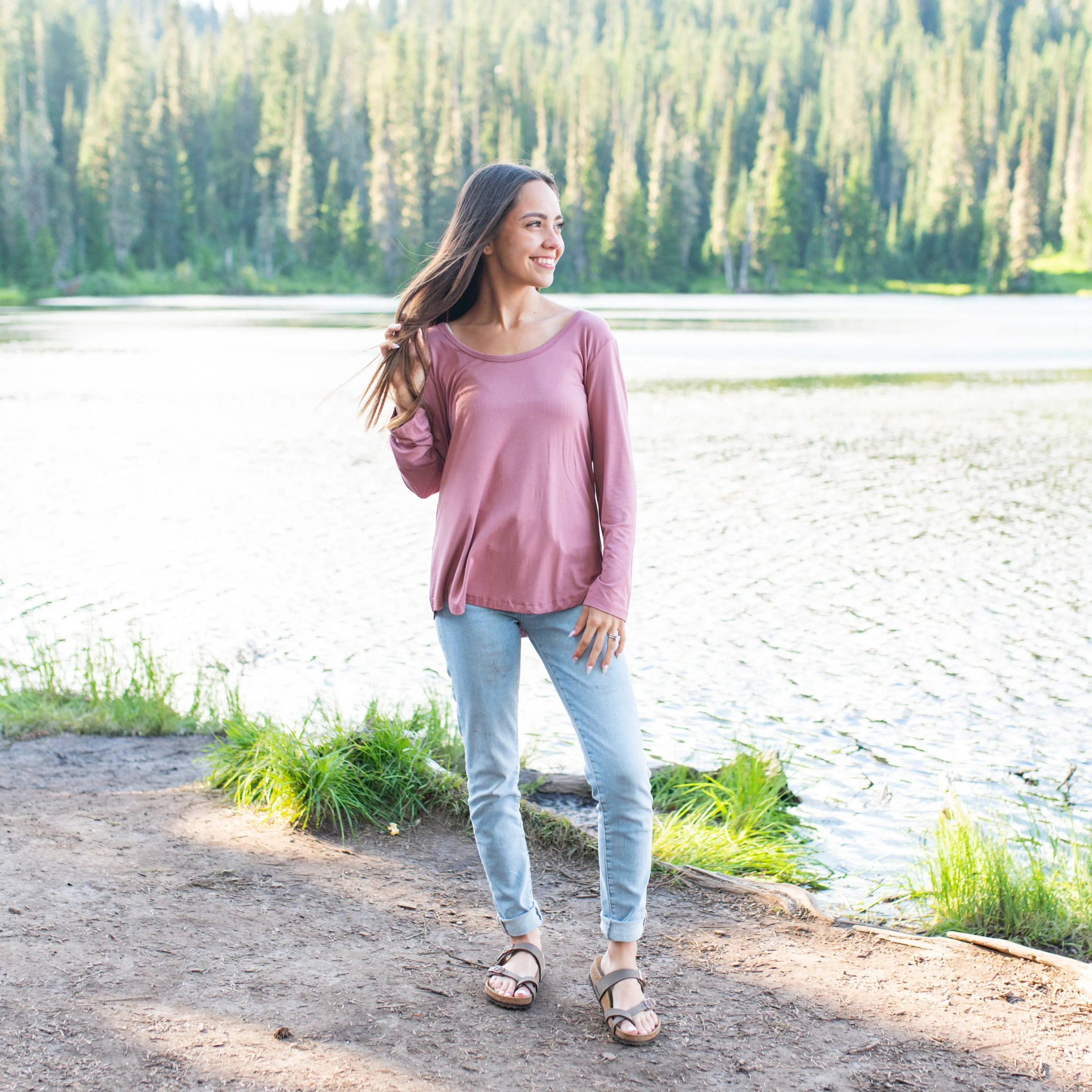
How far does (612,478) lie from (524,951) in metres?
1.28

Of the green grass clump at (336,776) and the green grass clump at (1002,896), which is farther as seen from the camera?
the green grass clump at (336,776)

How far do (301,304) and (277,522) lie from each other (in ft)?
180

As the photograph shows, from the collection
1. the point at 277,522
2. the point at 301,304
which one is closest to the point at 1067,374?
the point at 277,522

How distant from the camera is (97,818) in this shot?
4797mm

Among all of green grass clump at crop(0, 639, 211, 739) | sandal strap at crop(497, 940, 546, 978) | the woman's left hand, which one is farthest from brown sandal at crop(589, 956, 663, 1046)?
green grass clump at crop(0, 639, 211, 739)

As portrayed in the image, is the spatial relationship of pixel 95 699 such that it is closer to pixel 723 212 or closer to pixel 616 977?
pixel 616 977

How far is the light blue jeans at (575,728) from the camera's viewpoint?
3.10 meters

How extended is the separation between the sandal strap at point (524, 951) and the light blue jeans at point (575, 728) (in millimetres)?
213

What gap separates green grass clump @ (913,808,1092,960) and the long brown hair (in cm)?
252

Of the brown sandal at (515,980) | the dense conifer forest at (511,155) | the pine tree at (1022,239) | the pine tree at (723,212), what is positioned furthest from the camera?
the pine tree at (723,212)

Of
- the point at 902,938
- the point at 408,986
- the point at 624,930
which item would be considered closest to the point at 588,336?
the point at 624,930

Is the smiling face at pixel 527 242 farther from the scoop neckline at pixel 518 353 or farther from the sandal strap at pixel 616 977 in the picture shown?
the sandal strap at pixel 616 977

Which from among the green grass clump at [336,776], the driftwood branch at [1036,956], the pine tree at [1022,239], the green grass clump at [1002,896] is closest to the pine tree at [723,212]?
the pine tree at [1022,239]

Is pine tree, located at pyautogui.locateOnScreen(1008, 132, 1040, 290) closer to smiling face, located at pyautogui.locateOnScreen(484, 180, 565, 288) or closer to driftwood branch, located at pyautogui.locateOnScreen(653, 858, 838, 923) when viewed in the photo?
driftwood branch, located at pyautogui.locateOnScreen(653, 858, 838, 923)
